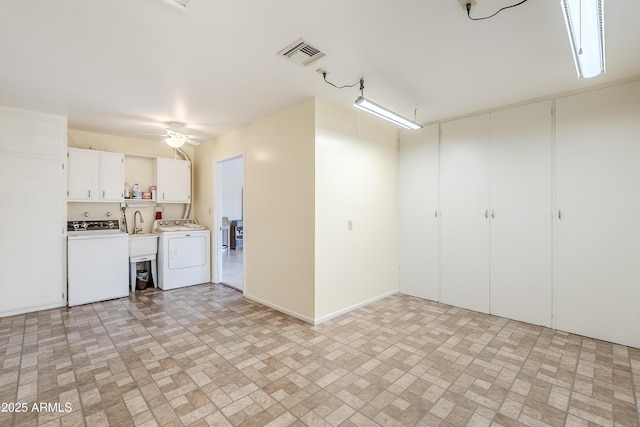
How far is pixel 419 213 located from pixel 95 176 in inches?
202

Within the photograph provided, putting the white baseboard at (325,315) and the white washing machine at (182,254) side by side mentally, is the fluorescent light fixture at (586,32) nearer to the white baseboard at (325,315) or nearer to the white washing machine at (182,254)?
the white baseboard at (325,315)

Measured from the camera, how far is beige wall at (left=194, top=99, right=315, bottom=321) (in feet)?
11.4

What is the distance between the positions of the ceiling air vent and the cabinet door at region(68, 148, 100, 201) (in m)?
3.91

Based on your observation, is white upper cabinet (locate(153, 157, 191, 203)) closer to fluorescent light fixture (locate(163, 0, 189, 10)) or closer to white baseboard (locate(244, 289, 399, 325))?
white baseboard (locate(244, 289, 399, 325))

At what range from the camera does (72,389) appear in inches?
86.4

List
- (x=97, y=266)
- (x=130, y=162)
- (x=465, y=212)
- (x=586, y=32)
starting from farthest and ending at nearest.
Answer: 1. (x=130, y=162)
2. (x=97, y=266)
3. (x=465, y=212)
4. (x=586, y=32)

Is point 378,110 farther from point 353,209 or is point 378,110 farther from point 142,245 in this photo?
point 142,245

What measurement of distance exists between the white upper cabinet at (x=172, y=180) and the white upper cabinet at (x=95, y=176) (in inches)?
22.9

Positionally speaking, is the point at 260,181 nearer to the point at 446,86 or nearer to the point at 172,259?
the point at 172,259

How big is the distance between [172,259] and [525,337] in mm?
5111

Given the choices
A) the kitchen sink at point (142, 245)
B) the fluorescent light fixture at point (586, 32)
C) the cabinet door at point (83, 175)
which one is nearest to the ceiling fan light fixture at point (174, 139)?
the cabinet door at point (83, 175)

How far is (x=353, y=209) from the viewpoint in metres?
3.92

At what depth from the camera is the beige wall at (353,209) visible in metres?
3.49

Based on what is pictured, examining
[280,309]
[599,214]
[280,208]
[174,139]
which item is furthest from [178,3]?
[599,214]
